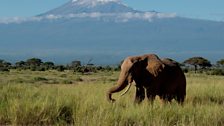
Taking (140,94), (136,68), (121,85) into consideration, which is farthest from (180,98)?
(121,85)

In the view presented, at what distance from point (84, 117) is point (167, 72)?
179 inches

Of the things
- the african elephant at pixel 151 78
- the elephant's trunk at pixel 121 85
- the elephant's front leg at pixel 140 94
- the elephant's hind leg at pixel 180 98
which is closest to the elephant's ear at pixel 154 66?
the african elephant at pixel 151 78

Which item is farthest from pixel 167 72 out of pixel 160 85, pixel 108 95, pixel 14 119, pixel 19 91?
pixel 14 119

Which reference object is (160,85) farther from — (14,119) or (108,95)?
(14,119)

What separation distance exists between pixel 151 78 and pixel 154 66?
1.06ft

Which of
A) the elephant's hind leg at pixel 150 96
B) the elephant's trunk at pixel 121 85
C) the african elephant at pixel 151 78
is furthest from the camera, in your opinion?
the african elephant at pixel 151 78

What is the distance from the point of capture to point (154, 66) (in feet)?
47.8

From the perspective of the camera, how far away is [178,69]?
1545cm

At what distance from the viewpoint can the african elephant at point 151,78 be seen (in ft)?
46.1

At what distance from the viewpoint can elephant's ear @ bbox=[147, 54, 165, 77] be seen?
47.5ft

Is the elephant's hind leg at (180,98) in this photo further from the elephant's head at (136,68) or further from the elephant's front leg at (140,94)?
the elephant's front leg at (140,94)

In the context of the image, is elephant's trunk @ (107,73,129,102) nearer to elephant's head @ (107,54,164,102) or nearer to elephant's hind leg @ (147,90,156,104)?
elephant's head @ (107,54,164,102)

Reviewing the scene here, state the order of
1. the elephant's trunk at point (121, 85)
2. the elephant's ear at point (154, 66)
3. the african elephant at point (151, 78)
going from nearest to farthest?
the elephant's trunk at point (121, 85)
the african elephant at point (151, 78)
the elephant's ear at point (154, 66)

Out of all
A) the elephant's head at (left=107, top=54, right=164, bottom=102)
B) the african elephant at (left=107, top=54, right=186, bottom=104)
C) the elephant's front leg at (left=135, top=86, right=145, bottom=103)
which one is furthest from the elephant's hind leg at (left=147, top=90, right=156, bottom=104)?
the elephant's head at (left=107, top=54, right=164, bottom=102)
